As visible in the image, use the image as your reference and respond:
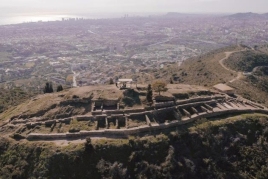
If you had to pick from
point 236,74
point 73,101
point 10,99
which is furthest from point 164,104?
point 236,74

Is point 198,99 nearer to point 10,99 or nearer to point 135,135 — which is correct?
point 135,135

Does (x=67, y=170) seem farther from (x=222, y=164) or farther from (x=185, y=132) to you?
(x=222, y=164)

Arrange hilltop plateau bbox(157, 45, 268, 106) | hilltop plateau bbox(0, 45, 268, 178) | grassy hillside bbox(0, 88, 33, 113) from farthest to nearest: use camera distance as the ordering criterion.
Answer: hilltop plateau bbox(157, 45, 268, 106) < grassy hillside bbox(0, 88, 33, 113) < hilltop plateau bbox(0, 45, 268, 178)

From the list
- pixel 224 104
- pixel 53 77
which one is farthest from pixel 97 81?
pixel 224 104

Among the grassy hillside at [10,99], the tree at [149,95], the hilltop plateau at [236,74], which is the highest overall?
the tree at [149,95]

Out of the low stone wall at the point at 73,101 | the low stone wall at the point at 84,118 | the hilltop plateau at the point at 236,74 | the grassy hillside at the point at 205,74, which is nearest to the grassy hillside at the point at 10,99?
the low stone wall at the point at 73,101

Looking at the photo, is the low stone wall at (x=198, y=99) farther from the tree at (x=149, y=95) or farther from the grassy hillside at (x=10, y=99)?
the grassy hillside at (x=10, y=99)

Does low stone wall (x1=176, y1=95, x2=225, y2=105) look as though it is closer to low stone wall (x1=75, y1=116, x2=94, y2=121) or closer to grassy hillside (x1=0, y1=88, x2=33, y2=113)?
low stone wall (x1=75, y1=116, x2=94, y2=121)

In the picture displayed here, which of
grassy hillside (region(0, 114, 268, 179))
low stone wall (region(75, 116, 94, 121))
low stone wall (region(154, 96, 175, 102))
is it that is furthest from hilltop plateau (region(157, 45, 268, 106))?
low stone wall (region(75, 116, 94, 121))
